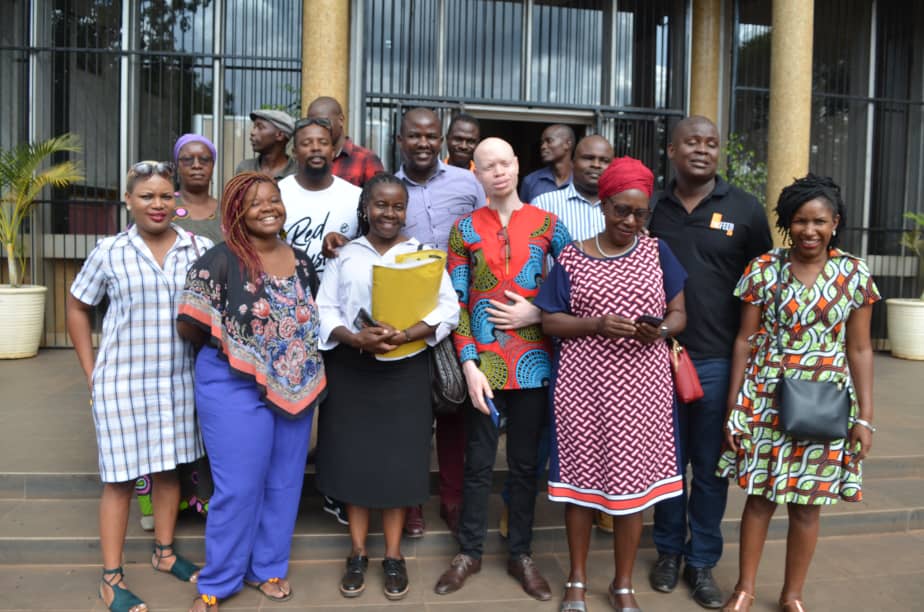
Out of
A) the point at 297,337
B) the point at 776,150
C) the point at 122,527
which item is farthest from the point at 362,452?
the point at 776,150

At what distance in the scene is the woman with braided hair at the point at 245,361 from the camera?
2.88m

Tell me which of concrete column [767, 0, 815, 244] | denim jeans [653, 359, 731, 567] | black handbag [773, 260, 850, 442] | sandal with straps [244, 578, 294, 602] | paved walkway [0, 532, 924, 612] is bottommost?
paved walkway [0, 532, 924, 612]

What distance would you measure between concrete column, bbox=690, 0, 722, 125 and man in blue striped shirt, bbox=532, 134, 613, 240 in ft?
16.0

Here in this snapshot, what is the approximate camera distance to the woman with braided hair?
2875mm

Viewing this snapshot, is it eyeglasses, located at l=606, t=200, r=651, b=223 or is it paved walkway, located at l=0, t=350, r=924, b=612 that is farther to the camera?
paved walkway, located at l=0, t=350, r=924, b=612

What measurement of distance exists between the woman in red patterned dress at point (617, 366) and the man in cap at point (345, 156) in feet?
4.96

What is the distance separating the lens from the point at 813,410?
2.84m

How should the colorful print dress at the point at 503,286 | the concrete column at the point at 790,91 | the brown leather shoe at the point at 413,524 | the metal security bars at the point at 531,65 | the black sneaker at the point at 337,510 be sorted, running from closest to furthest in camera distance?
1. the colorful print dress at the point at 503,286
2. the brown leather shoe at the point at 413,524
3. the black sneaker at the point at 337,510
4. the concrete column at the point at 790,91
5. the metal security bars at the point at 531,65

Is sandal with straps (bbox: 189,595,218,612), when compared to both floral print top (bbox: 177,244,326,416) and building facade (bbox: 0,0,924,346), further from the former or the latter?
building facade (bbox: 0,0,924,346)

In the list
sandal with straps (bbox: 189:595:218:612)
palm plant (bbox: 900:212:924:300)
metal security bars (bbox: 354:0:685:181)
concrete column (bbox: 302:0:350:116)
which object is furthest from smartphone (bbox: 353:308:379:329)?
palm plant (bbox: 900:212:924:300)

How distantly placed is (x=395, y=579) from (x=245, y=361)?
1186 millimetres

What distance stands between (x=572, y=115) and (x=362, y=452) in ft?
18.8

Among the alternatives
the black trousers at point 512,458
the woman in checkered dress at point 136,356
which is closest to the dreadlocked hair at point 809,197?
the black trousers at point 512,458

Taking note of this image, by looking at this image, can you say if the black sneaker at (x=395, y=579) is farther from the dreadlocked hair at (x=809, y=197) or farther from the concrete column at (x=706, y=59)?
the concrete column at (x=706, y=59)
